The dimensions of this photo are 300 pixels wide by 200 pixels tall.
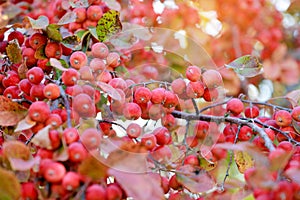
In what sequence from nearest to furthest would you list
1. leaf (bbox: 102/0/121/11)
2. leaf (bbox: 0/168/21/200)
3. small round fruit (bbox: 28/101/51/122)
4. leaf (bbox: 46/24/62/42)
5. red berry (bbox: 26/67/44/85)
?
leaf (bbox: 0/168/21/200), small round fruit (bbox: 28/101/51/122), red berry (bbox: 26/67/44/85), leaf (bbox: 46/24/62/42), leaf (bbox: 102/0/121/11)

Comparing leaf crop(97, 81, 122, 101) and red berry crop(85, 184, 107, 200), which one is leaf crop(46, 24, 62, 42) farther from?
red berry crop(85, 184, 107, 200)

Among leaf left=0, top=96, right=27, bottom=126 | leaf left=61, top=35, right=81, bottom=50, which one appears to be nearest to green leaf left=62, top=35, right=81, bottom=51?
leaf left=61, top=35, right=81, bottom=50

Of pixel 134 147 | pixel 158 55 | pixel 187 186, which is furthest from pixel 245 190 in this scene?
pixel 158 55

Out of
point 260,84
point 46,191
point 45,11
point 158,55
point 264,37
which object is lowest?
point 260,84

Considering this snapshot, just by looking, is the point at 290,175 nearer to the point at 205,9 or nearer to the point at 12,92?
the point at 12,92

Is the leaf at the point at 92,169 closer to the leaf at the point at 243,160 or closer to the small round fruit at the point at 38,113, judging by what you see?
the small round fruit at the point at 38,113

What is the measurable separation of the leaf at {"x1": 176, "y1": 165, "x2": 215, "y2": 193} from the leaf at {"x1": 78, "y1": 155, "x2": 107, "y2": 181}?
0.64 feet

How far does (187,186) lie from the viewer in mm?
822

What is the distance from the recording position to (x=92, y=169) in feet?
2.24

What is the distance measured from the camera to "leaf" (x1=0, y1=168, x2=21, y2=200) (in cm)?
66

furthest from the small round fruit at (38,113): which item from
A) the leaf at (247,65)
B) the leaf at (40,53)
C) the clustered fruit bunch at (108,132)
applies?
the leaf at (247,65)

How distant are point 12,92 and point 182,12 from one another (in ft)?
3.12

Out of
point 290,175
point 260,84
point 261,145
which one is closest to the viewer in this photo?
point 290,175

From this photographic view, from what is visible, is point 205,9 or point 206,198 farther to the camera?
point 205,9
